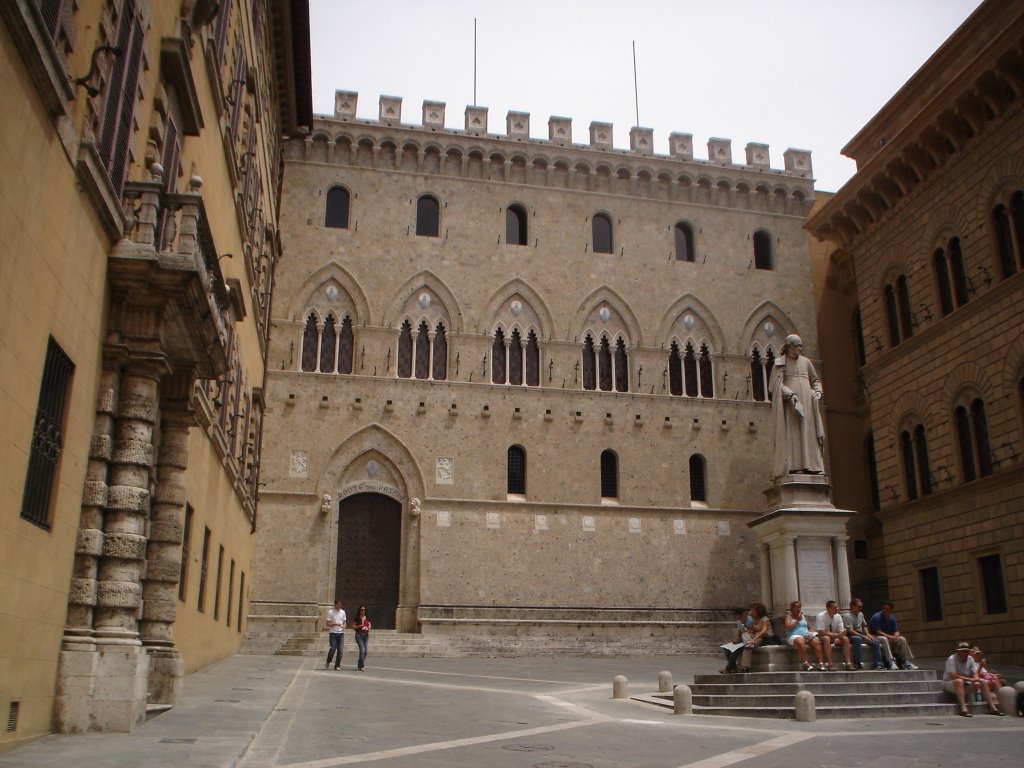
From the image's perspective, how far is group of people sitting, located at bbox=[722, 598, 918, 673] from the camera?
13.4m

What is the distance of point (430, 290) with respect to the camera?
3086cm

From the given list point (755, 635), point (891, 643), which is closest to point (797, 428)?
point (891, 643)

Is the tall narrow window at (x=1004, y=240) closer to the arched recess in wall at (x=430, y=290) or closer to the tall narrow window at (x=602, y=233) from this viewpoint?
the tall narrow window at (x=602, y=233)

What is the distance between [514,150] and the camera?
3256 cm

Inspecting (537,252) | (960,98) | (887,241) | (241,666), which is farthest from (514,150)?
(241,666)

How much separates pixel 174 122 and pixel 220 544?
9865 mm

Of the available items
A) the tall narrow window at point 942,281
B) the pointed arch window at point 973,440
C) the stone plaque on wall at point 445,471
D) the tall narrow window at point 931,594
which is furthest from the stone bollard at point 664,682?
the stone plaque on wall at point 445,471

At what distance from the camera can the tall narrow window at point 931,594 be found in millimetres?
23047

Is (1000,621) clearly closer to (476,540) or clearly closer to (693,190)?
(476,540)

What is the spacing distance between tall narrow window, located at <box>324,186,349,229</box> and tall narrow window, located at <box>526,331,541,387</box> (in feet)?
22.5

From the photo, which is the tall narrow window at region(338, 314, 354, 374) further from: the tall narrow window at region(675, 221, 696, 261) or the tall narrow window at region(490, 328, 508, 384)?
the tall narrow window at region(675, 221, 696, 261)

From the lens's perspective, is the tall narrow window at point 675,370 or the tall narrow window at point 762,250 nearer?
the tall narrow window at point 675,370

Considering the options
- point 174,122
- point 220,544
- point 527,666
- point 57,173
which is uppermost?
point 174,122

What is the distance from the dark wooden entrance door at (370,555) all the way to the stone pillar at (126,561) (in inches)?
759
